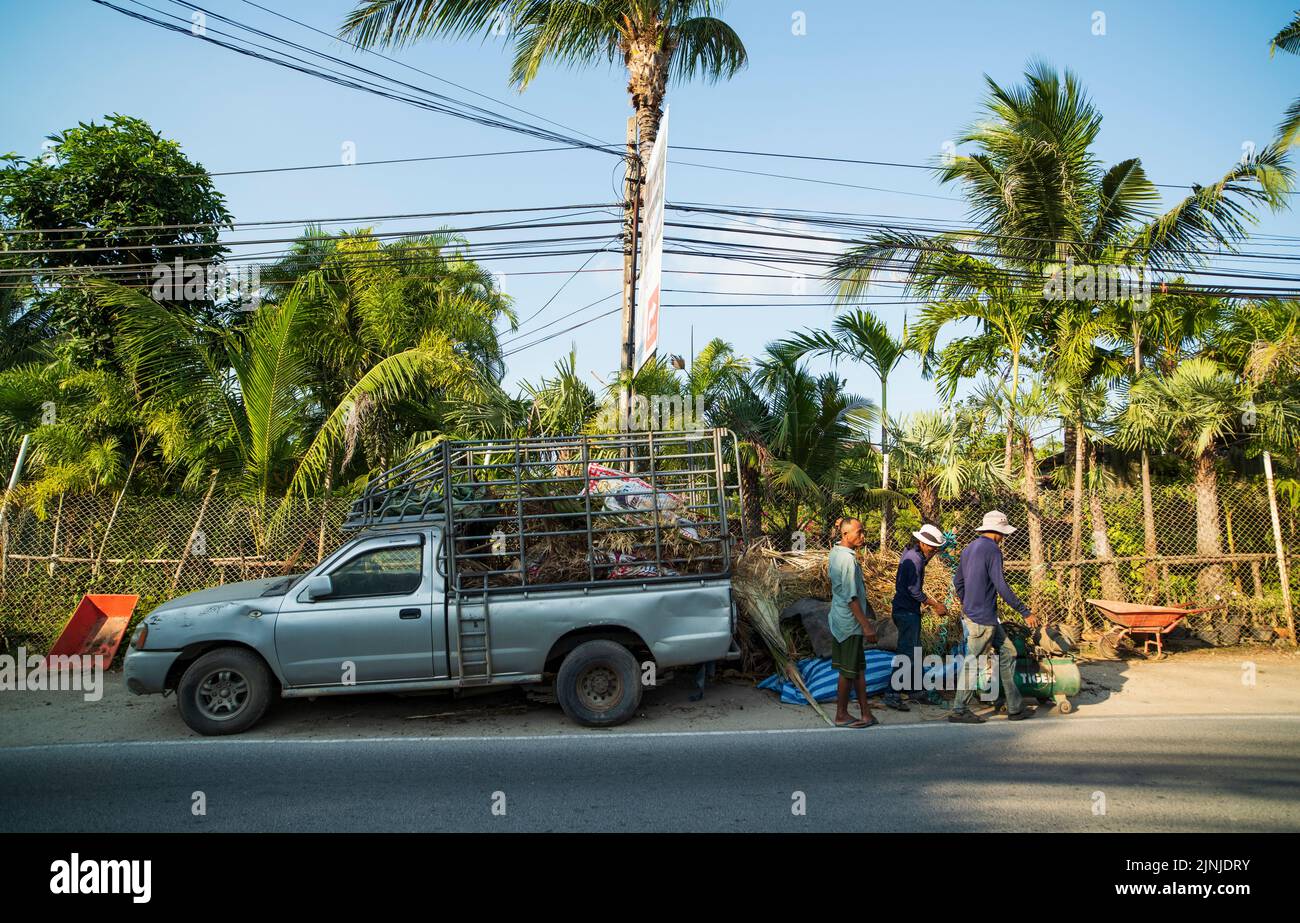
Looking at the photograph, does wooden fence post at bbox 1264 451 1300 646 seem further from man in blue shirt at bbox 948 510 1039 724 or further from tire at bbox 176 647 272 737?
tire at bbox 176 647 272 737

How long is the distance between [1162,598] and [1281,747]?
16.6ft

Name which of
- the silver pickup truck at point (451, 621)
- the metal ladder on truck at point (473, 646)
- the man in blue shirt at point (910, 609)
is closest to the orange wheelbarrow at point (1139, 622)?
the man in blue shirt at point (910, 609)

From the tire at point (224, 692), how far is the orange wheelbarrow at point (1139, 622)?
9709mm

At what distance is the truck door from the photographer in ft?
23.6

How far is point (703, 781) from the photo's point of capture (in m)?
5.90

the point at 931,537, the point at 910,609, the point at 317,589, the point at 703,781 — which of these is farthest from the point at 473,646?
the point at 931,537

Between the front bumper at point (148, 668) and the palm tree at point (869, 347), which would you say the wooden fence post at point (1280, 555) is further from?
the front bumper at point (148, 668)

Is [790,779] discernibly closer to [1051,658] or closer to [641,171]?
[1051,658]

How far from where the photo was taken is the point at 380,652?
285 inches

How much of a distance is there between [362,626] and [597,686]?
2180 millimetres

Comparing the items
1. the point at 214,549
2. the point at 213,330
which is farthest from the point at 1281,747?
the point at 213,330

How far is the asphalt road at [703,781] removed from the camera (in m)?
5.17

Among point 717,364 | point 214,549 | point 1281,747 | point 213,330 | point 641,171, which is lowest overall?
point 1281,747

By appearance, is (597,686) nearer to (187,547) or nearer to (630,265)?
(187,547)
